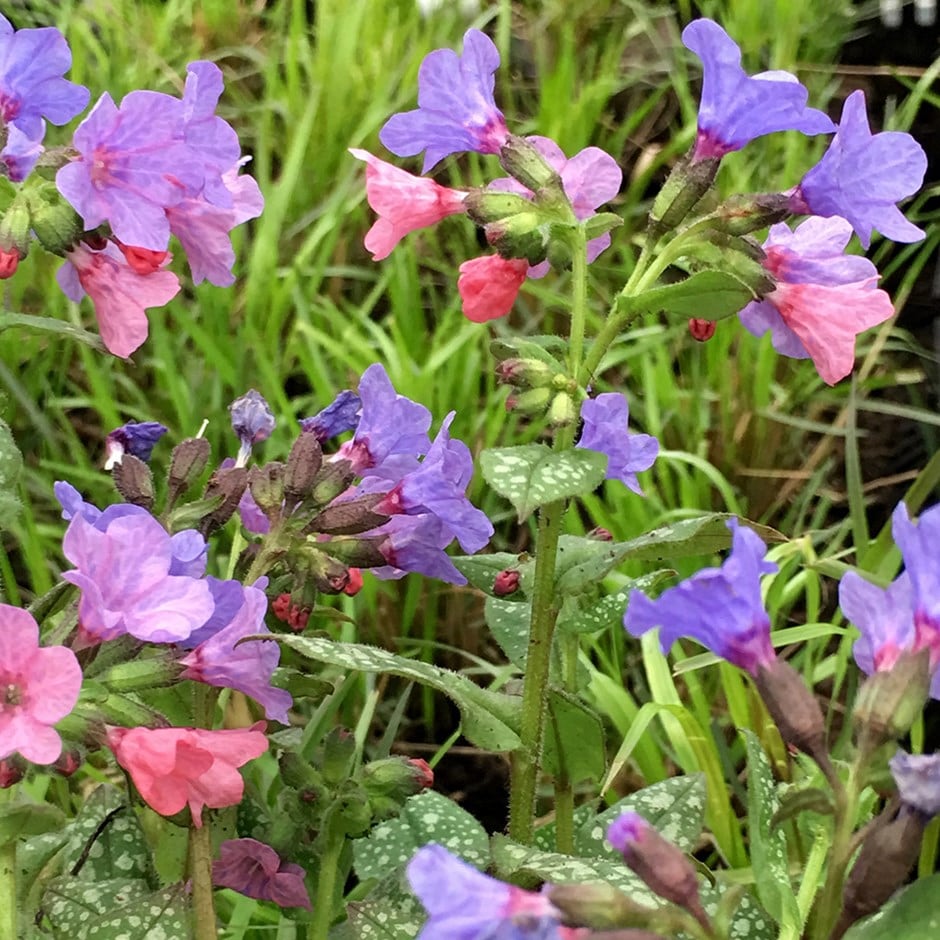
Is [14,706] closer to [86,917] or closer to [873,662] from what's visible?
[86,917]

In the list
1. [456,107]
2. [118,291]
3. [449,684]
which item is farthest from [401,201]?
[449,684]

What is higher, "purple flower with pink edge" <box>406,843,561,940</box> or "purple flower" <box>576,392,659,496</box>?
"purple flower" <box>576,392,659,496</box>

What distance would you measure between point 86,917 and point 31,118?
1.35 feet

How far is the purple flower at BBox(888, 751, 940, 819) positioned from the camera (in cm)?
39

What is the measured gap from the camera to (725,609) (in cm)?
43

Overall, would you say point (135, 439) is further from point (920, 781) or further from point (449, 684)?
point (920, 781)

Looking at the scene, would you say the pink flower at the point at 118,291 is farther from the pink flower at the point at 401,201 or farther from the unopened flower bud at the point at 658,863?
the unopened flower bud at the point at 658,863

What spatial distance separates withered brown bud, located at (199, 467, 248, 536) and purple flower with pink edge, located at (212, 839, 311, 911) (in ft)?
0.57

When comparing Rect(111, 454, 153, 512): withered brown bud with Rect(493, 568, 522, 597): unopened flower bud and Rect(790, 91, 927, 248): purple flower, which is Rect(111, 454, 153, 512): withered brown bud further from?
Rect(790, 91, 927, 248): purple flower

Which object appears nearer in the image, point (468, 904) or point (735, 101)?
point (468, 904)

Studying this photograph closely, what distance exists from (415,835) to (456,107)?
1.43ft

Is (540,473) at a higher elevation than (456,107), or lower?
lower

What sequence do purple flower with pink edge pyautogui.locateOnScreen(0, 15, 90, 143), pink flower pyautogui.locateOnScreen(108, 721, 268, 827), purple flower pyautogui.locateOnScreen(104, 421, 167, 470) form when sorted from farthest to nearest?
purple flower pyautogui.locateOnScreen(104, 421, 167, 470) < purple flower with pink edge pyautogui.locateOnScreen(0, 15, 90, 143) < pink flower pyautogui.locateOnScreen(108, 721, 268, 827)

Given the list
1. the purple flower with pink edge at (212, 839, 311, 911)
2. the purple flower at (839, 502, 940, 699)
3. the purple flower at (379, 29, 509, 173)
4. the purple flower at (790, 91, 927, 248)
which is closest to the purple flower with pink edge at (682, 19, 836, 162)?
the purple flower at (790, 91, 927, 248)
